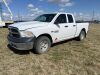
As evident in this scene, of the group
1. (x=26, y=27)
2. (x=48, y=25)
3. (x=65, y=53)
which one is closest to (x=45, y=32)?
(x=48, y=25)

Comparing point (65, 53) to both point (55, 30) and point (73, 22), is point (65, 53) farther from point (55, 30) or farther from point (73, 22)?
point (73, 22)

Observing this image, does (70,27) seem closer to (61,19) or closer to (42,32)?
(61,19)

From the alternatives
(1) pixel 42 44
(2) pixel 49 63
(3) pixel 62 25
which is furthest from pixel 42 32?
(3) pixel 62 25

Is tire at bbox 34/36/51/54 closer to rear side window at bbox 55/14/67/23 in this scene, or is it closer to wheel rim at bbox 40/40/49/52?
wheel rim at bbox 40/40/49/52

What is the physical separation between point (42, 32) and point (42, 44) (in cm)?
57

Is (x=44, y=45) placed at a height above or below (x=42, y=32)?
below

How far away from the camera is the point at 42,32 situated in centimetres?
675

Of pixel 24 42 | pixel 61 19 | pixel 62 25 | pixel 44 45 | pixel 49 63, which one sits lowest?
pixel 49 63

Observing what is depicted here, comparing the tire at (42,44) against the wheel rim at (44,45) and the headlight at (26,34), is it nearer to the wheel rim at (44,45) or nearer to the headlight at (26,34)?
the wheel rim at (44,45)

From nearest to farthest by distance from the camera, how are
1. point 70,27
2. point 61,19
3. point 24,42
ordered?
point 24,42, point 61,19, point 70,27

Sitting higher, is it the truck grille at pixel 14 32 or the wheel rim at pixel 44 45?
the truck grille at pixel 14 32

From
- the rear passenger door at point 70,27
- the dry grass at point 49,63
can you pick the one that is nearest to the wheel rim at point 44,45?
the dry grass at point 49,63

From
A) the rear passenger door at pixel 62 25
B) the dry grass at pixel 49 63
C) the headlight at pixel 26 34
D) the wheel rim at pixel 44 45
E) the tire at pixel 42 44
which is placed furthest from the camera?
the rear passenger door at pixel 62 25

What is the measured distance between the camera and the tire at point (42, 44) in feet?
22.0
